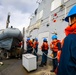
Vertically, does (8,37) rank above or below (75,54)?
above

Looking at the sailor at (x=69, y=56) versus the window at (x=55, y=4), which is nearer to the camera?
the sailor at (x=69, y=56)

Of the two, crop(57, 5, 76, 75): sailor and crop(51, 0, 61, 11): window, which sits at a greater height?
crop(51, 0, 61, 11): window

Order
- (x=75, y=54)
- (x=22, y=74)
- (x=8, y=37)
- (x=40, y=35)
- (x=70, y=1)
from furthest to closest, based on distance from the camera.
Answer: (x=40, y=35) < (x=8, y=37) < (x=70, y=1) < (x=22, y=74) < (x=75, y=54)

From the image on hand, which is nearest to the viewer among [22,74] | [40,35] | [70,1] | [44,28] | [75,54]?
[75,54]

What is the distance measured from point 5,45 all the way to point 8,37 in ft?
2.26

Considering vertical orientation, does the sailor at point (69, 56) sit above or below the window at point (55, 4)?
below

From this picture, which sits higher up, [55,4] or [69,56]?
[55,4]

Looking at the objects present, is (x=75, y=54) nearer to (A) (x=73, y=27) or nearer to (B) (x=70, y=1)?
(A) (x=73, y=27)

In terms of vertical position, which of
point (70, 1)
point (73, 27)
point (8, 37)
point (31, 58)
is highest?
point (70, 1)

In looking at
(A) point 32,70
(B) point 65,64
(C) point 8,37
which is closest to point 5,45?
(C) point 8,37

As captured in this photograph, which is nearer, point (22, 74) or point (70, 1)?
point (22, 74)

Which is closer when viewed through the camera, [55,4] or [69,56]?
[69,56]

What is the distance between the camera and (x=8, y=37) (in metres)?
9.57

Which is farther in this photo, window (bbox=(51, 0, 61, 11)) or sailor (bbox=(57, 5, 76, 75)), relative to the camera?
window (bbox=(51, 0, 61, 11))
